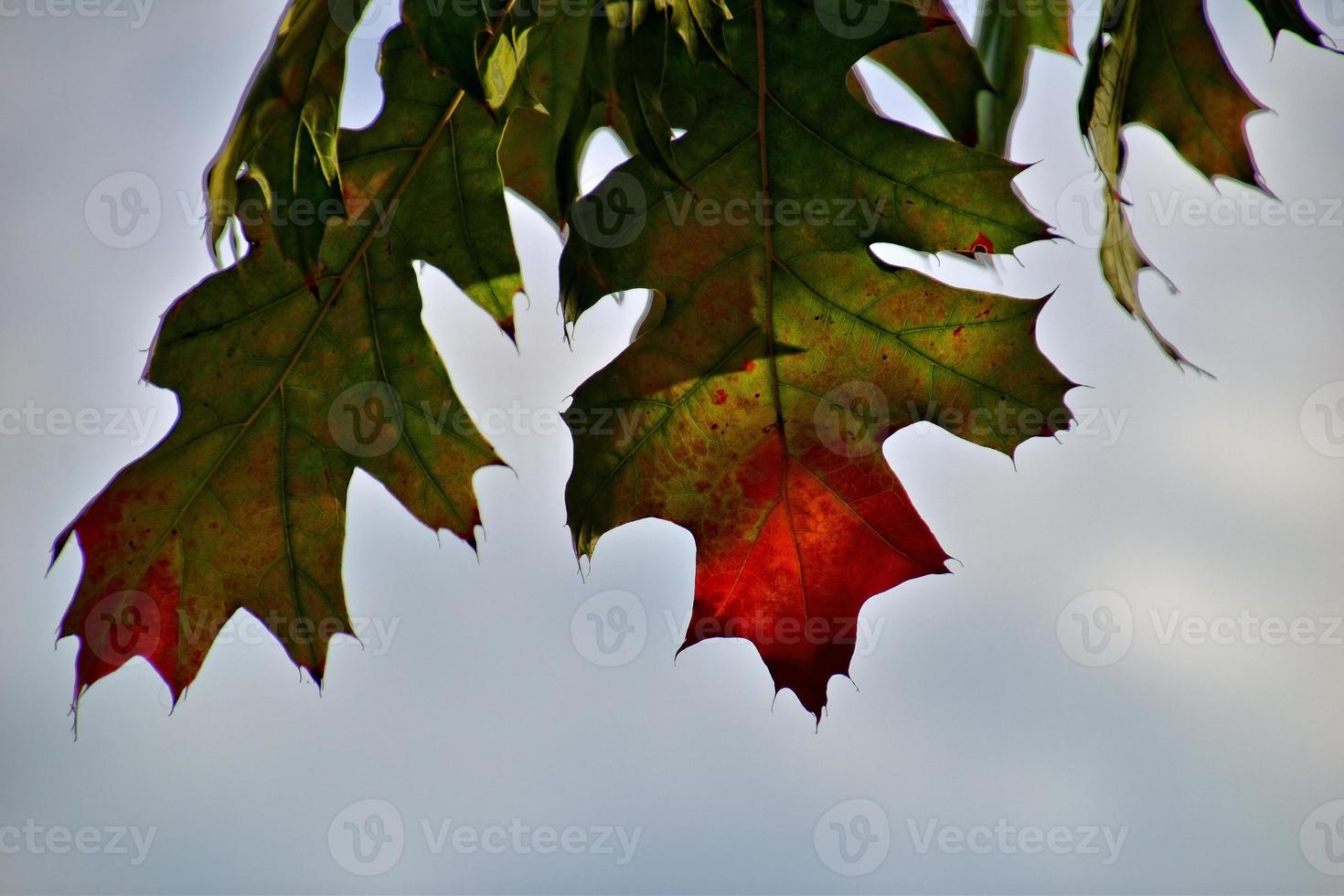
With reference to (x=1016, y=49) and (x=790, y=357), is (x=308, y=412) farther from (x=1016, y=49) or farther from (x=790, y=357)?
(x=1016, y=49)

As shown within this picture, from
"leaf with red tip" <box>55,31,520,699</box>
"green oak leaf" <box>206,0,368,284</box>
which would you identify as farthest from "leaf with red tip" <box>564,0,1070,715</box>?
"green oak leaf" <box>206,0,368,284</box>

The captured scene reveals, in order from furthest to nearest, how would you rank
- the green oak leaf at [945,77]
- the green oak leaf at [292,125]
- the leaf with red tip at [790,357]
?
the green oak leaf at [945,77]
the leaf with red tip at [790,357]
the green oak leaf at [292,125]

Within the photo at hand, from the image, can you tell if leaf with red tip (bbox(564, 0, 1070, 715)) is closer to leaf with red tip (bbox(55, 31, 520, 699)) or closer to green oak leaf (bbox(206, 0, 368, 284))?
leaf with red tip (bbox(55, 31, 520, 699))

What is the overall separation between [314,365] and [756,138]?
0.58 m

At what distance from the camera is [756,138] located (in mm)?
1154

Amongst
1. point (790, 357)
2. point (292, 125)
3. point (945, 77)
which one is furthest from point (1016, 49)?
point (292, 125)

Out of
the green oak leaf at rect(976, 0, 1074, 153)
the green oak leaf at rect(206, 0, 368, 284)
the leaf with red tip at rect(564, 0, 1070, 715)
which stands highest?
the green oak leaf at rect(206, 0, 368, 284)

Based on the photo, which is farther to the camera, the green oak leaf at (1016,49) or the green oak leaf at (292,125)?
the green oak leaf at (1016,49)

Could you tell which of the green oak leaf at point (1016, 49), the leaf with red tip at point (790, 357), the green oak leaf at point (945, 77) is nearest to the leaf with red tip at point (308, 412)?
the leaf with red tip at point (790, 357)

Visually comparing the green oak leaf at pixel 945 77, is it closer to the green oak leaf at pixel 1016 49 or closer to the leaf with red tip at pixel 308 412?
the green oak leaf at pixel 1016 49

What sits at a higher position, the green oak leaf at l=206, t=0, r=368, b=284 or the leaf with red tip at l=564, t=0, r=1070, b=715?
the green oak leaf at l=206, t=0, r=368, b=284

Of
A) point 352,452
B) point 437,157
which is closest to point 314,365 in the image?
point 352,452

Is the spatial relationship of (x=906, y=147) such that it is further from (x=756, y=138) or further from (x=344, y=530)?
(x=344, y=530)

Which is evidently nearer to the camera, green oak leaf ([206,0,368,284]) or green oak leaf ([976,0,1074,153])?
green oak leaf ([206,0,368,284])
